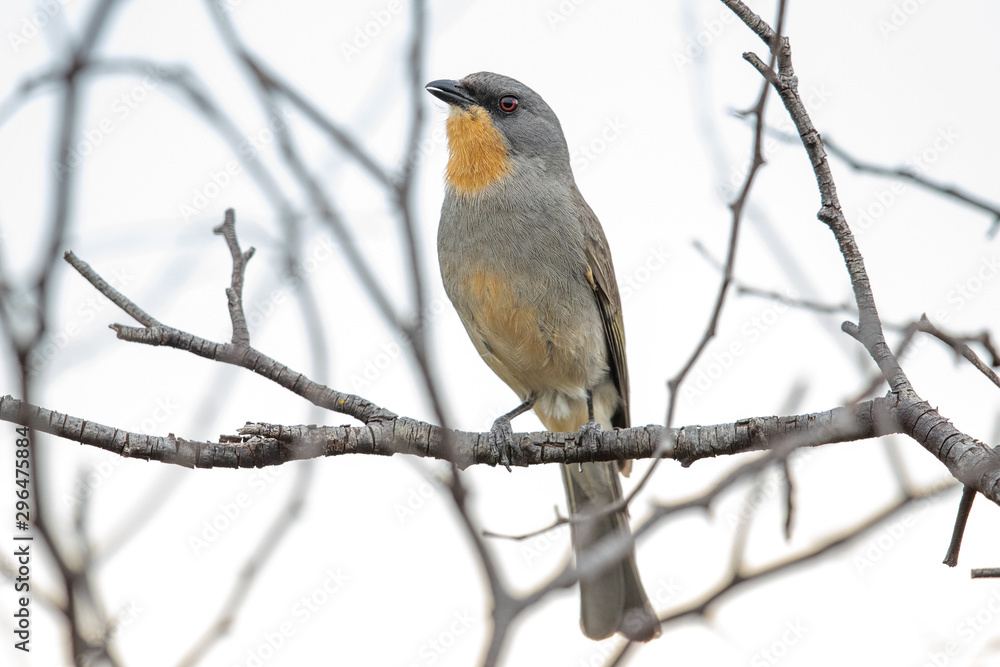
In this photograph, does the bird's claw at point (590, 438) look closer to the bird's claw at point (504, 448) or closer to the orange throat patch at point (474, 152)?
the bird's claw at point (504, 448)

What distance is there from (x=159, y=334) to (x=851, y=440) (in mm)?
2770

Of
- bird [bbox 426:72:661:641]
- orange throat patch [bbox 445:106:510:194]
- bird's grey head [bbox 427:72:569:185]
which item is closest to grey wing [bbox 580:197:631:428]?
bird [bbox 426:72:661:641]

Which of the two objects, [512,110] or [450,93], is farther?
[512,110]

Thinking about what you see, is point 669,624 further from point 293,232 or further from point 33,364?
point 293,232

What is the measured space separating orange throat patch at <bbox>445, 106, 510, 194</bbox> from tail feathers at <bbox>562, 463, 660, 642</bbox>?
2021mm

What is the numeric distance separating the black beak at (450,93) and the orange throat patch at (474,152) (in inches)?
2.0

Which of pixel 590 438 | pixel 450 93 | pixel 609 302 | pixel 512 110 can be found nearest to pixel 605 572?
pixel 609 302

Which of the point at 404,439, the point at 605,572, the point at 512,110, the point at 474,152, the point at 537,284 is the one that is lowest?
the point at 605,572

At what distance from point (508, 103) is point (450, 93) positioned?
1.41ft

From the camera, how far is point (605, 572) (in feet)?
18.5

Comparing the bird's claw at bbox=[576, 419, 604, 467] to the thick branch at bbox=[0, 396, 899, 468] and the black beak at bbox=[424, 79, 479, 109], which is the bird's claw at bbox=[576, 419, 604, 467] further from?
the black beak at bbox=[424, 79, 479, 109]

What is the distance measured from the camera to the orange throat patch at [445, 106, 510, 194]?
6051 millimetres

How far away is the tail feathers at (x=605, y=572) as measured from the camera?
570 centimetres

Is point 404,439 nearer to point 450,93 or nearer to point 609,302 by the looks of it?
point 609,302
